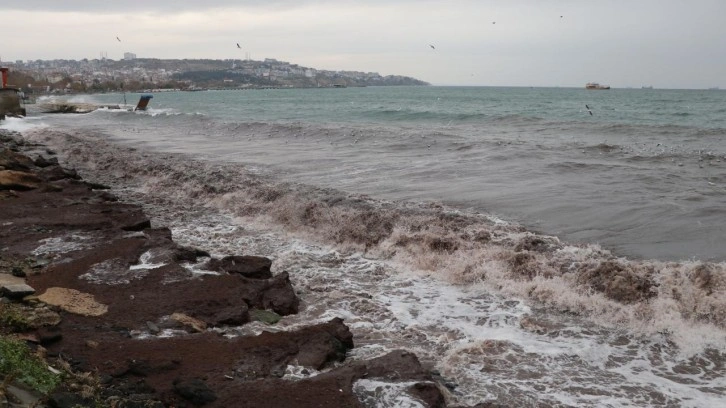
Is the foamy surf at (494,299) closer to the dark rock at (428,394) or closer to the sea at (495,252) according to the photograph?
the sea at (495,252)

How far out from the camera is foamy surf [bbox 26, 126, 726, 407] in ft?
16.8

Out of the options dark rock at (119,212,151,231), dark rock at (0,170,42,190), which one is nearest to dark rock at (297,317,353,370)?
dark rock at (119,212,151,231)

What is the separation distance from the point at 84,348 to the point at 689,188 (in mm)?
13168

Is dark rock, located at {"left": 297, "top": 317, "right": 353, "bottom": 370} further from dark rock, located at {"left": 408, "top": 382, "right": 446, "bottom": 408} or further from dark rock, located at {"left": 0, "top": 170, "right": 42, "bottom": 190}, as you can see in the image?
dark rock, located at {"left": 0, "top": 170, "right": 42, "bottom": 190}

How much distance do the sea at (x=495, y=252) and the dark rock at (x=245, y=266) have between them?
0.29m

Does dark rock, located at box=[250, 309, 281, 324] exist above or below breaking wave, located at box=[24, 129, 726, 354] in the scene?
below

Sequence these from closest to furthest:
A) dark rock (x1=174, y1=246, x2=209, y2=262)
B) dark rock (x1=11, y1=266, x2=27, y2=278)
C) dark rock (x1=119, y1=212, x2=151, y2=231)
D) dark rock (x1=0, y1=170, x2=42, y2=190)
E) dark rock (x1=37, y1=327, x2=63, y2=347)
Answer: dark rock (x1=37, y1=327, x2=63, y2=347) → dark rock (x1=11, y1=266, x2=27, y2=278) → dark rock (x1=174, y1=246, x2=209, y2=262) → dark rock (x1=119, y1=212, x2=151, y2=231) → dark rock (x1=0, y1=170, x2=42, y2=190)

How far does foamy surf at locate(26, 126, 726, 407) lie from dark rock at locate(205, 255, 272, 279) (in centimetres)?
45

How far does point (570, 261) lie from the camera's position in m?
8.04

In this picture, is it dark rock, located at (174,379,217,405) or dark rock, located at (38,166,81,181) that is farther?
dark rock, located at (38,166,81,181)

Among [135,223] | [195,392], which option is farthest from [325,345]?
[135,223]

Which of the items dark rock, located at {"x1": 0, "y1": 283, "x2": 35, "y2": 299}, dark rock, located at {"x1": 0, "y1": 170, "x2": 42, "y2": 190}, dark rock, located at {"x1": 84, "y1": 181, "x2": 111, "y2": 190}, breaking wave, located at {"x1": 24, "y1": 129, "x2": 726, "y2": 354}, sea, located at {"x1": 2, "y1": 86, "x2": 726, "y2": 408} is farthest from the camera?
dark rock, located at {"x1": 84, "y1": 181, "x2": 111, "y2": 190}

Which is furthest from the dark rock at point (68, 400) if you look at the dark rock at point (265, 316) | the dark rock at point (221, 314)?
the dark rock at point (265, 316)

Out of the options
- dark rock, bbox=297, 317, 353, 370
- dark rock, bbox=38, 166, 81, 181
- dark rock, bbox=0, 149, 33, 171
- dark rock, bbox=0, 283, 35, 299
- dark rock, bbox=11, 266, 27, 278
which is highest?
dark rock, bbox=0, 149, 33, 171
